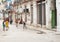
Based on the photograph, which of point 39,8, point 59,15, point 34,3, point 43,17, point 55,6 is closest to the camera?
point 59,15

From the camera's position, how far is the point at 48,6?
113 ft

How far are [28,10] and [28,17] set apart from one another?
1.42 meters

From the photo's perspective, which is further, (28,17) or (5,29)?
(28,17)

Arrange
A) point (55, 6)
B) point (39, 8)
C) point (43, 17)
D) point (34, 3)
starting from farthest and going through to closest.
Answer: point (34, 3), point (39, 8), point (43, 17), point (55, 6)

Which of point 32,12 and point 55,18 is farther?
point 32,12

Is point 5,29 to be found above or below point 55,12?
below

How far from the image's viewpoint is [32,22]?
156 ft

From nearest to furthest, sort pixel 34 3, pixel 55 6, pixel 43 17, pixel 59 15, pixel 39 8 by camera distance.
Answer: pixel 59 15 < pixel 55 6 < pixel 43 17 < pixel 39 8 < pixel 34 3

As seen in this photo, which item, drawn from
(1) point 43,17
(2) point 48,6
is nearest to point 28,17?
(1) point 43,17

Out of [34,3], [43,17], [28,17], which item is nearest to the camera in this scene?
[43,17]

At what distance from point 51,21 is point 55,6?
198cm

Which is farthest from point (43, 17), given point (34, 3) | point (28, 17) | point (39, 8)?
point (28, 17)

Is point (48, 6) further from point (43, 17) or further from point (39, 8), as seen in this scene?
point (39, 8)

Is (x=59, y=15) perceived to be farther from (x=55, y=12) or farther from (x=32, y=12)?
(x=32, y=12)
